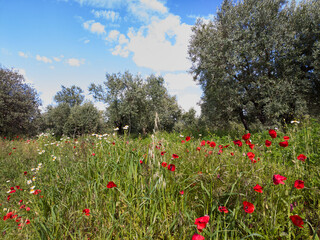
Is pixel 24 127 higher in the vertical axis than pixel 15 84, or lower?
lower

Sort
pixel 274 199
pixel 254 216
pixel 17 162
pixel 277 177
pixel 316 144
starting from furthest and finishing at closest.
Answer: pixel 17 162, pixel 316 144, pixel 274 199, pixel 254 216, pixel 277 177

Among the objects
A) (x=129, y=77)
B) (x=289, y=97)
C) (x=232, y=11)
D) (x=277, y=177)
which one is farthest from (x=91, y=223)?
(x=129, y=77)

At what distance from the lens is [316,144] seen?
14.3 feet

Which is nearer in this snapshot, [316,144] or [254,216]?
[254,216]

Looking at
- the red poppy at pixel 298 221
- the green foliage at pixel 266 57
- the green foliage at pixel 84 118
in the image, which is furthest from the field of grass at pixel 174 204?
the green foliage at pixel 84 118

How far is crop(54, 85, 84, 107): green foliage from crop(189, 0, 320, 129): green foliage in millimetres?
50471

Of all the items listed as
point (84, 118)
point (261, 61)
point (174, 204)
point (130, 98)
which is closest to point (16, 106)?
point (84, 118)

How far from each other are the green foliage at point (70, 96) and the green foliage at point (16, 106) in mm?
32232

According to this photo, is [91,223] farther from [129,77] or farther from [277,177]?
[129,77]

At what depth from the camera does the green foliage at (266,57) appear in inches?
396

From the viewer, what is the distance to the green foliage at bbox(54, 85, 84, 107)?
167ft

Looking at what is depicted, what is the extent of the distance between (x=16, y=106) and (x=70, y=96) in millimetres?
36185

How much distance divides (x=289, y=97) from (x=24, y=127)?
26190 millimetres

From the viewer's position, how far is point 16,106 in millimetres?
18562
